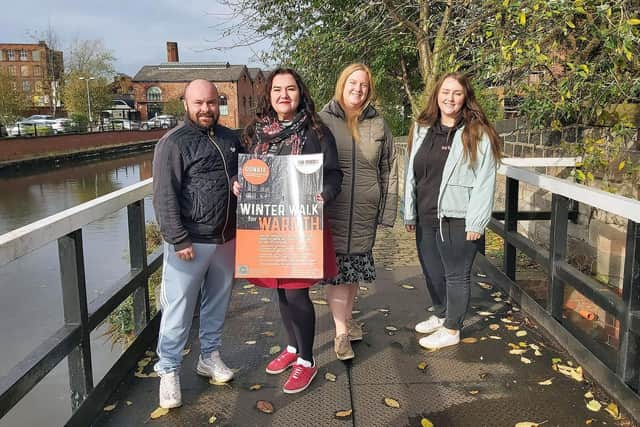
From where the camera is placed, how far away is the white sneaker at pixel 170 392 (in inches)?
108

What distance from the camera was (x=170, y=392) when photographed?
276cm

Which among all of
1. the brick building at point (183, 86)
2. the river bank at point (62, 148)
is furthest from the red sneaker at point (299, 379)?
the brick building at point (183, 86)

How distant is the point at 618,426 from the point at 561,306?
98cm

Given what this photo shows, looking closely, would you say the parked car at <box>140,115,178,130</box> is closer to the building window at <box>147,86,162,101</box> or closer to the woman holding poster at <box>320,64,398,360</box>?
the building window at <box>147,86,162,101</box>

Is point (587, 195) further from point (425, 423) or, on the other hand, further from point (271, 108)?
point (271, 108)

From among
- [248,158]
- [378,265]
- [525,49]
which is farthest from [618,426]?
[378,265]

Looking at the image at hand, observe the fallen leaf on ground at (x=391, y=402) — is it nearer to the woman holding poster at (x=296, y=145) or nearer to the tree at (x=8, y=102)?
the woman holding poster at (x=296, y=145)

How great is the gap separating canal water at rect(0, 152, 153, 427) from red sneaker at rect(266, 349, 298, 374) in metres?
1.01

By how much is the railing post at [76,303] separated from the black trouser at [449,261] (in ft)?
6.27

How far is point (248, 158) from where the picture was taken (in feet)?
8.68

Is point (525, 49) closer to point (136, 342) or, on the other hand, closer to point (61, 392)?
point (136, 342)

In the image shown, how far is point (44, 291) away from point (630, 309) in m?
8.24

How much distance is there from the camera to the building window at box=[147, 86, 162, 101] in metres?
69.8

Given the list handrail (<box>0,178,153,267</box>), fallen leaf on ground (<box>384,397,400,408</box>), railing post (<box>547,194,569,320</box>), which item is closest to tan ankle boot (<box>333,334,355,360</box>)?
fallen leaf on ground (<box>384,397,400,408</box>)
